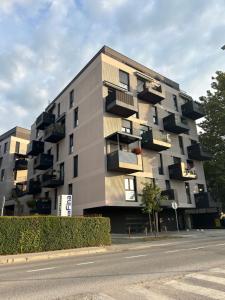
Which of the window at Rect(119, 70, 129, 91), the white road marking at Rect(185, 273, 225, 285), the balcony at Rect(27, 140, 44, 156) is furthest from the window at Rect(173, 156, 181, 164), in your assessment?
the white road marking at Rect(185, 273, 225, 285)

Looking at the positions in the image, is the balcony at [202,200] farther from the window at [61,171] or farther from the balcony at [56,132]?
the balcony at [56,132]

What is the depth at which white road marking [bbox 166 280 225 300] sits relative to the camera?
5691 millimetres

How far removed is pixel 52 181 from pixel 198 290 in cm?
2776

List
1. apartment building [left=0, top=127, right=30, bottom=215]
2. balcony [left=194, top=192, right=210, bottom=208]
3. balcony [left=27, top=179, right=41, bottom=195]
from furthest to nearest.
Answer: apartment building [left=0, top=127, right=30, bottom=215] < balcony [left=27, top=179, right=41, bottom=195] < balcony [left=194, top=192, right=210, bottom=208]

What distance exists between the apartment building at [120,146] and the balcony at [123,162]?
90 millimetres

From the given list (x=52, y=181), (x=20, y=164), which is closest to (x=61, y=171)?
(x=52, y=181)

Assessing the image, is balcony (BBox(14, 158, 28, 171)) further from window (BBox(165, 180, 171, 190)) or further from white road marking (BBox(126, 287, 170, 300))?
white road marking (BBox(126, 287, 170, 300))

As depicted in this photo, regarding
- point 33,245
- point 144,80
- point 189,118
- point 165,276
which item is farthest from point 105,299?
point 189,118

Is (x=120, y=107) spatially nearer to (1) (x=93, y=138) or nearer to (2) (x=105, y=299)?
(1) (x=93, y=138)

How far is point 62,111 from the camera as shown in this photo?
3691cm

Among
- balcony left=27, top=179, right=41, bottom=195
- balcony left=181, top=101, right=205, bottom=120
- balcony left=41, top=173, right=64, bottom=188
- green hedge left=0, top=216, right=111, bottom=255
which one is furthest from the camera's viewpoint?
balcony left=181, top=101, right=205, bottom=120

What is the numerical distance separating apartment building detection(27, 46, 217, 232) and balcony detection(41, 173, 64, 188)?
0.38 feet

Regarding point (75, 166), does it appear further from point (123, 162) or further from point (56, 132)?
point (123, 162)

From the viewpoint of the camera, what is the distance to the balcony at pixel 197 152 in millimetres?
36000
